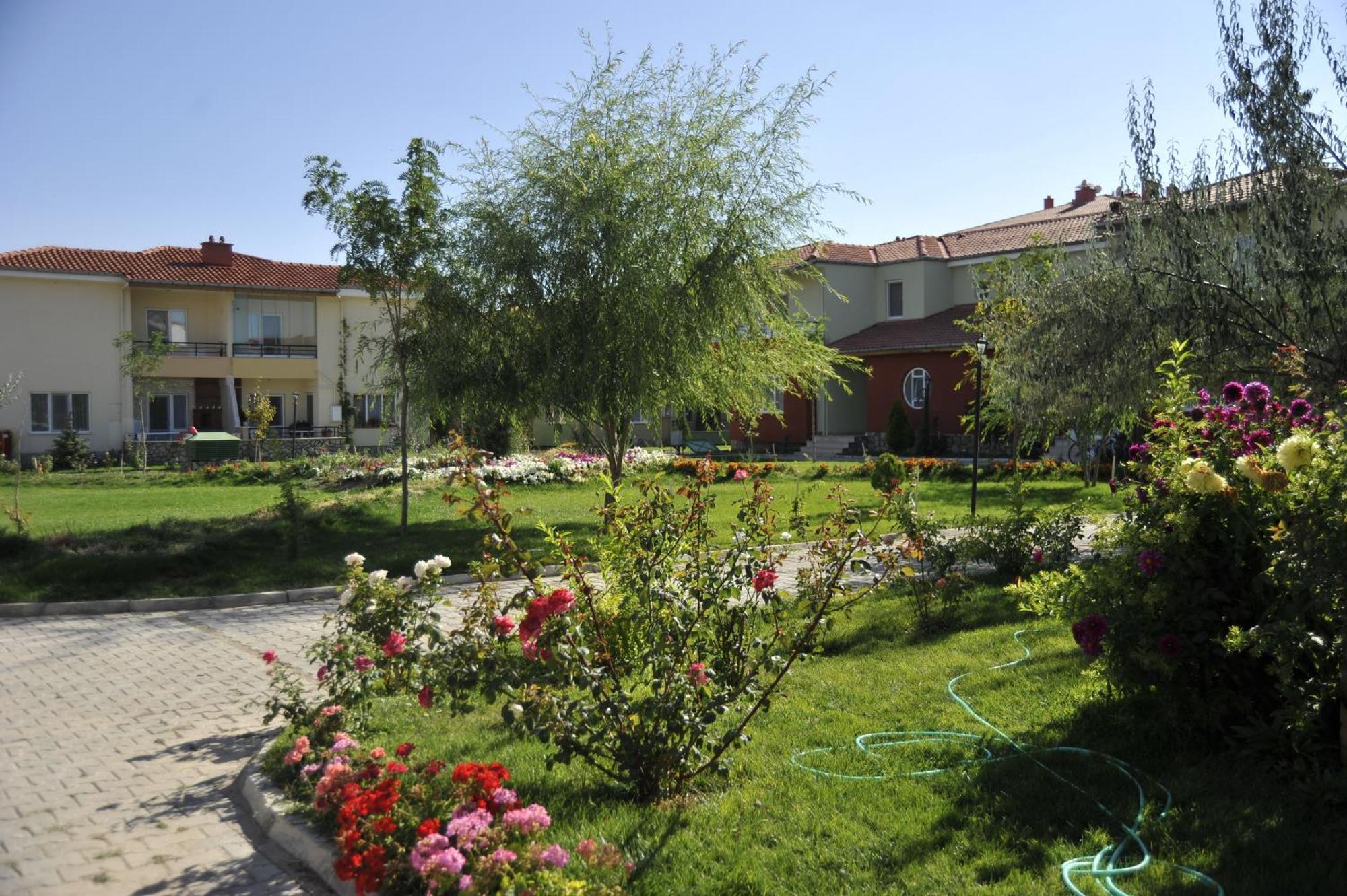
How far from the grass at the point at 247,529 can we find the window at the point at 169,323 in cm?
1521

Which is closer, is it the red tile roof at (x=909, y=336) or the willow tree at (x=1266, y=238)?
the willow tree at (x=1266, y=238)

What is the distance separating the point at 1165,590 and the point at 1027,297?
8.41m

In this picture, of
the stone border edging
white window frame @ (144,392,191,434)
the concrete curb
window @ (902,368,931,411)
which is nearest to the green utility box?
white window frame @ (144,392,191,434)

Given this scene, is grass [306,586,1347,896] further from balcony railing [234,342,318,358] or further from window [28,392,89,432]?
balcony railing [234,342,318,358]

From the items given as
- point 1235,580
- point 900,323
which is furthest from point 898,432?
point 1235,580

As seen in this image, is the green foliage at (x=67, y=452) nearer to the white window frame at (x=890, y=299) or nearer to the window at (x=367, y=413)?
the window at (x=367, y=413)

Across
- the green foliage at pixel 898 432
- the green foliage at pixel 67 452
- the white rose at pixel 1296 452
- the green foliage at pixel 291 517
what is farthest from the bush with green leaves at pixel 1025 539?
the green foliage at pixel 67 452

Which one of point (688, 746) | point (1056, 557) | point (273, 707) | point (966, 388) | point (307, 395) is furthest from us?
point (307, 395)

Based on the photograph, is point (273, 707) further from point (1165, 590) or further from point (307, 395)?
point (307, 395)

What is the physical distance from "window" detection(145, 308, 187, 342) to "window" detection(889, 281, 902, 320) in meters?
26.3

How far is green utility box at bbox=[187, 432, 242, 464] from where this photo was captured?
32375 mm

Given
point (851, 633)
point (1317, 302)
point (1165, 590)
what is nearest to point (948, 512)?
point (851, 633)

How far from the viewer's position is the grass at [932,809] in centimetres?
412

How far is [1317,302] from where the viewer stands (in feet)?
21.7
